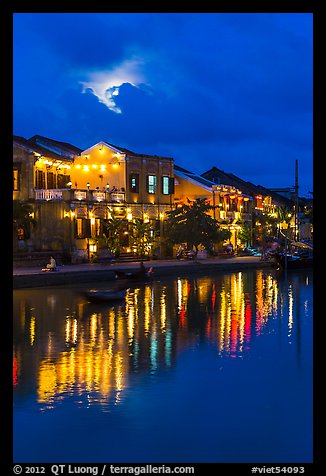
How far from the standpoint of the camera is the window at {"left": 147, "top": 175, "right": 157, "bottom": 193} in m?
55.1

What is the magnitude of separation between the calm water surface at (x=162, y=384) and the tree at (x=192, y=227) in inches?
982

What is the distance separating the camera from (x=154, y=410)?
1297cm

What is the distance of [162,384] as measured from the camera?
49.0ft

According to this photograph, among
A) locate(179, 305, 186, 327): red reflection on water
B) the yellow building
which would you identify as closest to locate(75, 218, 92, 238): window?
the yellow building

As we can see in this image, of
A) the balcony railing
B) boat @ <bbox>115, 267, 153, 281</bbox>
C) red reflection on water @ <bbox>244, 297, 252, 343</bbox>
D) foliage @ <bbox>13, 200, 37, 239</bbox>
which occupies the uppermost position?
the balcony railing

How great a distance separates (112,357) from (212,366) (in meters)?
2.71

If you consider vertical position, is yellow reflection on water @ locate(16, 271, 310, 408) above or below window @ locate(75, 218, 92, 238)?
below

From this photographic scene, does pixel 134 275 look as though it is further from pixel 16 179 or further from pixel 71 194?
pixel 16 179

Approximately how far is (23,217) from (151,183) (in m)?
15.3

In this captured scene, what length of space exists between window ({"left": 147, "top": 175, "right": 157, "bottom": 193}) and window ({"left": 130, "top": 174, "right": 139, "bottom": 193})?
137 centimetres

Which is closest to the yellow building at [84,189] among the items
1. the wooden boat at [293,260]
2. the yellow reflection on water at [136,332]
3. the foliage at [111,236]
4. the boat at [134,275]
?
the foliage at [111,236]

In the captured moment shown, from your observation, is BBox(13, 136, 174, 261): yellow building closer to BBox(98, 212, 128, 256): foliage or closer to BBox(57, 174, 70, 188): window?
BBox(57, 174, 70, 188): window
